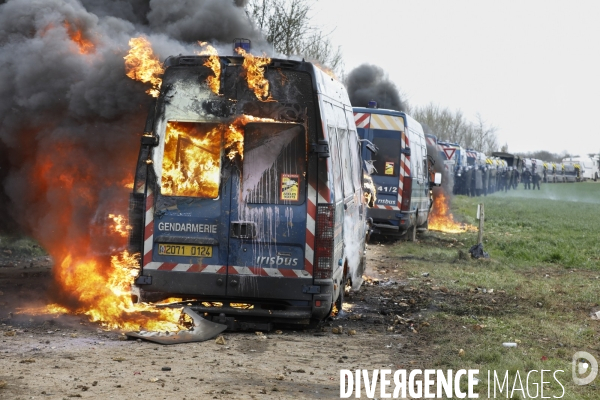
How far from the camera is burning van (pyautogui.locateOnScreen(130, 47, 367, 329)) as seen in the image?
8320mm

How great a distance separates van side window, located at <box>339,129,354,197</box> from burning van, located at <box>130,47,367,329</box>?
114 cm

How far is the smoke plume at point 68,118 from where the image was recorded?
995 cm

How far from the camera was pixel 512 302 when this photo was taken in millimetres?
11609

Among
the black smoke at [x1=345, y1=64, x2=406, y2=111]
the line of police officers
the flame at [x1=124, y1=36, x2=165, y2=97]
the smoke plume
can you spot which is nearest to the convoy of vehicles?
the flame at [x1=124, y1=36, x2=165, y2=97]

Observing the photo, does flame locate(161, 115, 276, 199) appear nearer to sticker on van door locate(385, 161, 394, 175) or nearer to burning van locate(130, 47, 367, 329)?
burning van locate(130, 47, 367, 329)

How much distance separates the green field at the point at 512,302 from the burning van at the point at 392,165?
0.73 metres

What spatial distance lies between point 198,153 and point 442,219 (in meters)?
20.4

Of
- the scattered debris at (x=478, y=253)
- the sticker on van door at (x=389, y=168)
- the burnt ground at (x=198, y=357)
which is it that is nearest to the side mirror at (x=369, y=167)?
the burnt ground at (x=198, y=357)

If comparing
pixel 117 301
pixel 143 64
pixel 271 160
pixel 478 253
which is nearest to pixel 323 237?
pixel 271 160

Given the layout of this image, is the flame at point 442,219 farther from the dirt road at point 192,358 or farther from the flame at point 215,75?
the flame at point 215,75

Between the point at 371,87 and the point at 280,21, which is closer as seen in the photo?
the point at 280,21

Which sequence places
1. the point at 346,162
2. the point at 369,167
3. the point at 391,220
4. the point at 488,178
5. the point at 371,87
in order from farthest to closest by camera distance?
the point at 488,178, the point at 371,87, the point at 391,220, the point at 369,167, the point at 346,162

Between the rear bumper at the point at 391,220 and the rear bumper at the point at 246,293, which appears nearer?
the rear bumper at the point at 246,293

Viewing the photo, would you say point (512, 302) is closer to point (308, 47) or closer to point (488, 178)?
point (308, 47)
